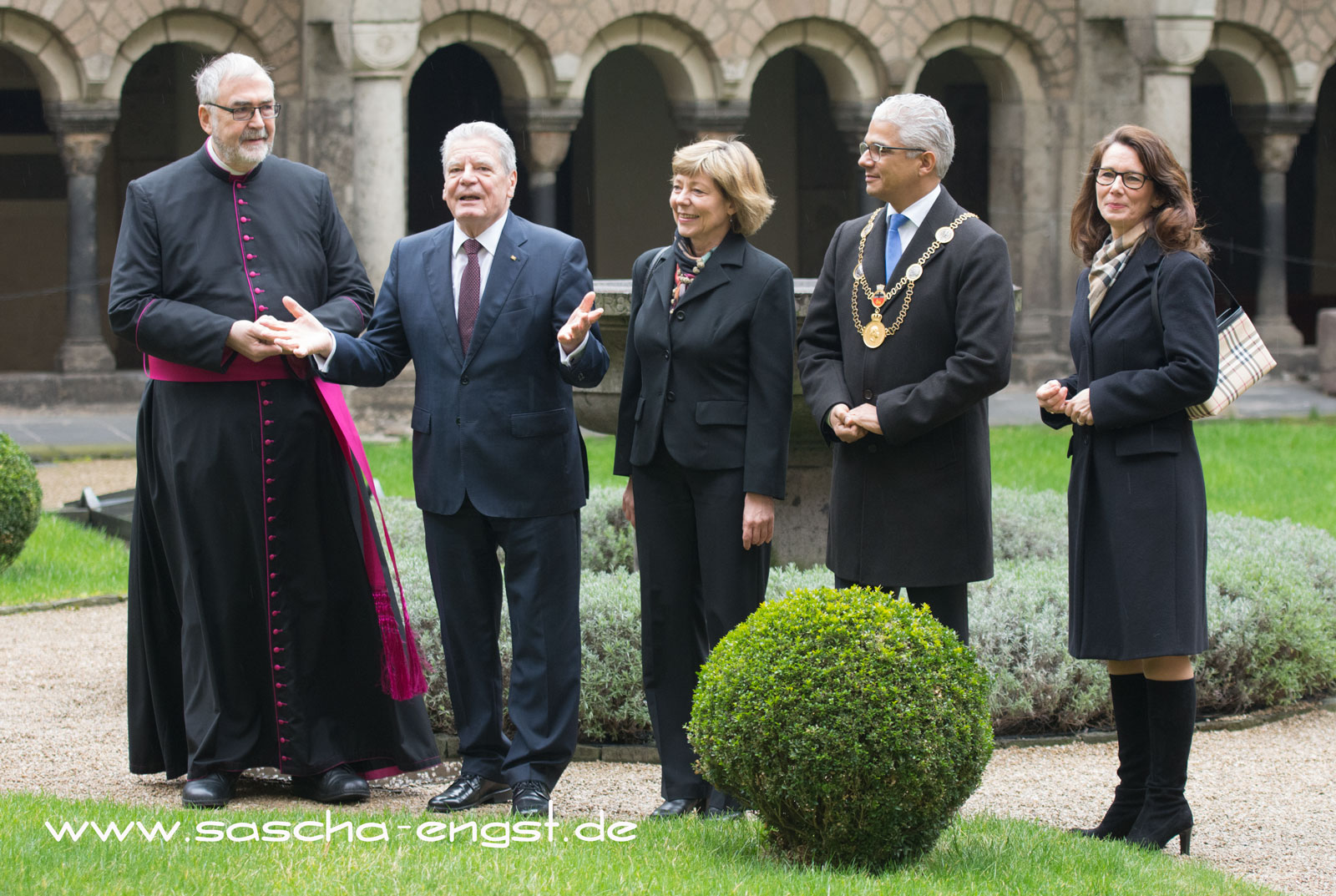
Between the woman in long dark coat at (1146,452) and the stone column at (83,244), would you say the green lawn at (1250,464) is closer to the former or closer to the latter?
the woman in long dark coat at (1146,452)

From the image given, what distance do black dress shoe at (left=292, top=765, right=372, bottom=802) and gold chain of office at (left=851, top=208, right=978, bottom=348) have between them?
1.85 m

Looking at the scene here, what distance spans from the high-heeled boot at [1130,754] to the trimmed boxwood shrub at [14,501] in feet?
19.2

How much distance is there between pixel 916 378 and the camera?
13.8 feet

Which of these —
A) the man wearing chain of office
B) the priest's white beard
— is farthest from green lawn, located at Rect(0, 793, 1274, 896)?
the priest's white beard

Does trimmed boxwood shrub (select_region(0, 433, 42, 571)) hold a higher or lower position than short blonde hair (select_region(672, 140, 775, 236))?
lower

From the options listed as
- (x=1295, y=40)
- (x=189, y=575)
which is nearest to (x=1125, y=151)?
(x=189, y=575)

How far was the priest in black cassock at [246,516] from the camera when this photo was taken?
460 cm

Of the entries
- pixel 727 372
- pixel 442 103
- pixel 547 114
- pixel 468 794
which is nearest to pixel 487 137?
pixel 727 372

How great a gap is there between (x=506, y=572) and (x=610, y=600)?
144 cm

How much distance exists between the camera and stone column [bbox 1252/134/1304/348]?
18.5m

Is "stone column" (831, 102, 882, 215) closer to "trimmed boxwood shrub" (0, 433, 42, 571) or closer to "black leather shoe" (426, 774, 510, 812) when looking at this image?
"trimmed boxwood shrub" (0, 433, 42, 571)

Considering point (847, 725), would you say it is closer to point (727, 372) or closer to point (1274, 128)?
point (727, 372)

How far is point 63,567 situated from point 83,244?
7.75m

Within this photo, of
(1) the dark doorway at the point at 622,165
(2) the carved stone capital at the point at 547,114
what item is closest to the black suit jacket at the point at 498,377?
(2) the carved stone capital at the point at 547,114
